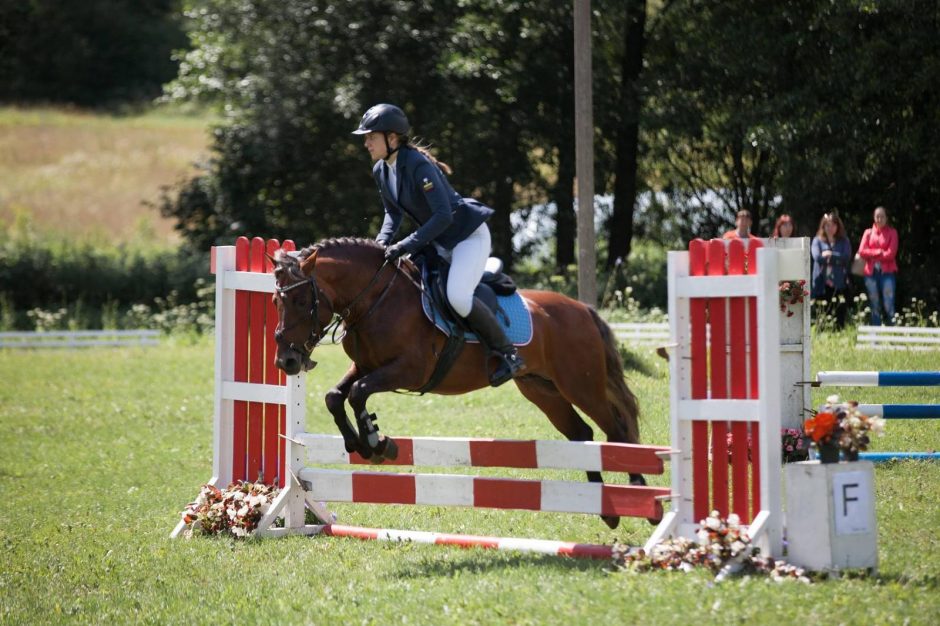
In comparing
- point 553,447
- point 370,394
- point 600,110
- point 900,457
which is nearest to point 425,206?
point 370,394

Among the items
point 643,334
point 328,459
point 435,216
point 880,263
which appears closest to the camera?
point 435,216

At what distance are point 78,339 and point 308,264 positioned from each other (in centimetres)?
1695

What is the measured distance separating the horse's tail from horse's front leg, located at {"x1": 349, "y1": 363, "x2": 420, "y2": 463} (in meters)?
1.35

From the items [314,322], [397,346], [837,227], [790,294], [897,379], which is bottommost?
[897,379]

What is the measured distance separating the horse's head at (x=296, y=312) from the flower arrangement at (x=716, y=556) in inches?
79.9

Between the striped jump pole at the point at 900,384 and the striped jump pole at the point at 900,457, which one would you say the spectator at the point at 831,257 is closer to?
the striped jump pole at the point at 900,457

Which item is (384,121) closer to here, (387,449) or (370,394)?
(370,394)

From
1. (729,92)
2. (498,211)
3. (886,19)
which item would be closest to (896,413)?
(886,19)

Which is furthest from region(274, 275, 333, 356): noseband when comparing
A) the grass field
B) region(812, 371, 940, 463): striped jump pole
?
the grass field

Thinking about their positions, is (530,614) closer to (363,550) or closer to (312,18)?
(363,550)

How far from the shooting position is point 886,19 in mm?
17406

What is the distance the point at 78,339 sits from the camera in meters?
22.0

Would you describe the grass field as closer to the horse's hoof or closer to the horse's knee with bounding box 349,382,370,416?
the horse's hoof

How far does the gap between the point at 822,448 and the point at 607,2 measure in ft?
53.9
